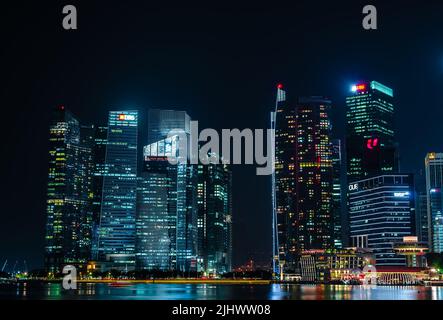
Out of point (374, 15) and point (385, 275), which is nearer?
point (374, 15)

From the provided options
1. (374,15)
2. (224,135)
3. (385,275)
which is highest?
(374,15)
